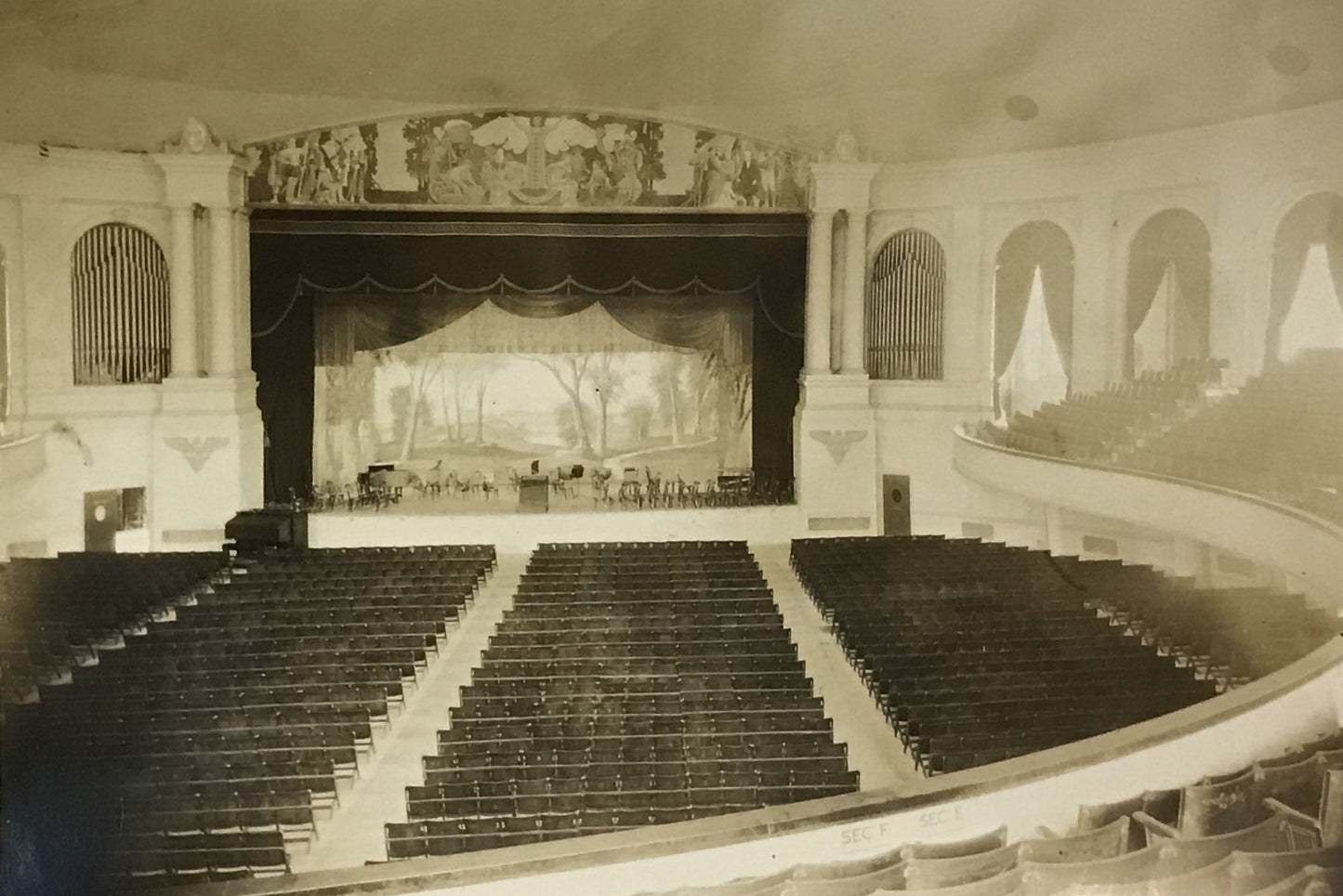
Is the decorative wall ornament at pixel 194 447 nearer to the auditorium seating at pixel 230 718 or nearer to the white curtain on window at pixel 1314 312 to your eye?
the auditorium seating at pixel 230 718

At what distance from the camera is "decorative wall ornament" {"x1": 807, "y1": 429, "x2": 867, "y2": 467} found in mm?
15906

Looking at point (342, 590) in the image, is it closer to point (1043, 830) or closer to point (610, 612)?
point (610, 612)

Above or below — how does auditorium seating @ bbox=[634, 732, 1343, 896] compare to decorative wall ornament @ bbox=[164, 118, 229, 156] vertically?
below

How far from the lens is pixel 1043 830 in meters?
5.25

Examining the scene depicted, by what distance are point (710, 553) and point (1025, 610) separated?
11.1 feet

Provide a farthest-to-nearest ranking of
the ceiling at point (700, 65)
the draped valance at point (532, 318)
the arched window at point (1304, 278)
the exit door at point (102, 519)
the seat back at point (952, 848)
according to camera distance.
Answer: the draped valance at point (532, 318) < the exit door at point (102, 519) < the arched window at point (1304, 278) < the ceiling at point (700, 65) < the seat back at point (952, 848)

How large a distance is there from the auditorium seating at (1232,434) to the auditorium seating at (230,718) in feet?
24.1

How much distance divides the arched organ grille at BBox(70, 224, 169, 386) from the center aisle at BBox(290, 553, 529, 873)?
6.50 m

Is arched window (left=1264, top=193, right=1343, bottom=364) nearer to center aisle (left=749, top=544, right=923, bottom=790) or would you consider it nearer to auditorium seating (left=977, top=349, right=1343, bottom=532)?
auditorium seating (left=977, top=349, right=1343, bottom=532)

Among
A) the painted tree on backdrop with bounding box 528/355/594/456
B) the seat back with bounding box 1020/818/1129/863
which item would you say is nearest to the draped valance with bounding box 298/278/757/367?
the painted tree on backdrop with bounding box 528/355/594/456

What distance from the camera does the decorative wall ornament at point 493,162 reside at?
15.0 metres

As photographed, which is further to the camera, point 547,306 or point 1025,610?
point 547,306

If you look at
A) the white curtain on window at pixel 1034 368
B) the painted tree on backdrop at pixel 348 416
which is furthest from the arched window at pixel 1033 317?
the painted tree on backdrop at pixel 348 416

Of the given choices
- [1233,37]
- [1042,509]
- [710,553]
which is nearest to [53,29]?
[710,553]
